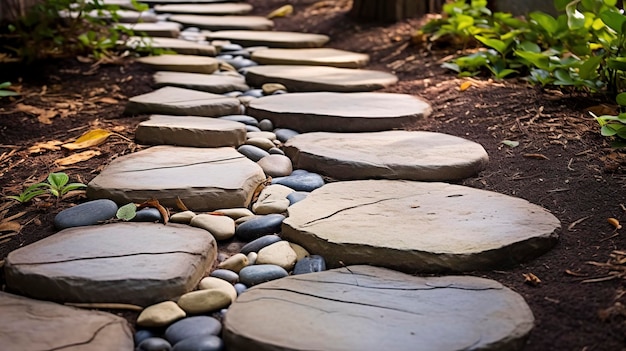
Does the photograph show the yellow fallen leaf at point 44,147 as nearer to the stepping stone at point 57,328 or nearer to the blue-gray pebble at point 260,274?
the stepping stone at point 57,328

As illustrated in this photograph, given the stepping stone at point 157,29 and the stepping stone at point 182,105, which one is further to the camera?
the stepping stone at point 157,29

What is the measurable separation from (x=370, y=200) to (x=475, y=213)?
28cm

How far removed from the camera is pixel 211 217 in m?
1.70

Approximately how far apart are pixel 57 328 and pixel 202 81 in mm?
1909

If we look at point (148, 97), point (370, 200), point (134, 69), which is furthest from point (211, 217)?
point (134, 69)

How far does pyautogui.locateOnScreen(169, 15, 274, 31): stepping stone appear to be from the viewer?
4.49m

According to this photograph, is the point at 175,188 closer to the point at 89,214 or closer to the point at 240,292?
the point at 89,214

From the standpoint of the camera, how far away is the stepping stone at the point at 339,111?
2.46 metres

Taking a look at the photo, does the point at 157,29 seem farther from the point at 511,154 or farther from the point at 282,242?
the point at 282,242

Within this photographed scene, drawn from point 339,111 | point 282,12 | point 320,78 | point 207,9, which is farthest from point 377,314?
point 207,9

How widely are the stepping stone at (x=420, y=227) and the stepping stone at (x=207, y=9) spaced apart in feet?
11.3

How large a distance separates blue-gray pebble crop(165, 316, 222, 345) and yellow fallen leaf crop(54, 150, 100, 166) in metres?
0.99

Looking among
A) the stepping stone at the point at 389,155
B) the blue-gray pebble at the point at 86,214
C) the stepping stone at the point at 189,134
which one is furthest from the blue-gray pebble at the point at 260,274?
the stepping stone at the point at 189,134

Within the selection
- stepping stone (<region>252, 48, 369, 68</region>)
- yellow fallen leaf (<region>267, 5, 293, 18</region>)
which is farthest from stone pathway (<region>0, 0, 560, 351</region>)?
yellow fallen leaf (<region>267, 5, 293, 18</region>)
